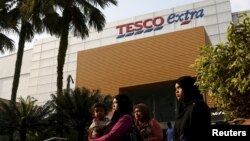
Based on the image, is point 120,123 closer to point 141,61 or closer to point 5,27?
point 5,27

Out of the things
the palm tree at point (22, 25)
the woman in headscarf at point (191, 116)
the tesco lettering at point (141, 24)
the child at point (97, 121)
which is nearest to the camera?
the woman in headscarf at point (191, 116)

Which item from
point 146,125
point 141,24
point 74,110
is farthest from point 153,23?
point 146,125

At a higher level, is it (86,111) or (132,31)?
(132,31)

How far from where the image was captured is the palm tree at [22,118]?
17.4 meters

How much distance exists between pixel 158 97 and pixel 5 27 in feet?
53.1

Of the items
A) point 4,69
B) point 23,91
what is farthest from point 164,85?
point 4,69

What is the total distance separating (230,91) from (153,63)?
2075cm

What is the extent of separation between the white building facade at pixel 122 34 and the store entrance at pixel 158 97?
10.5 meters

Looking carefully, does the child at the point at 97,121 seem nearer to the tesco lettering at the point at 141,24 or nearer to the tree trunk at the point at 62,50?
the tree trunk at the point at 62,50

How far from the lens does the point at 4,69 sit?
5859 centimetres

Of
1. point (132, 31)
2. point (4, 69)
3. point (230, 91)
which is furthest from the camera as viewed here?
point (4, 69)

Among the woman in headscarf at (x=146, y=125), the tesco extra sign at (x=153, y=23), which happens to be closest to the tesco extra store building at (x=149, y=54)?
the tesco extra sign at (x=153, y=23)

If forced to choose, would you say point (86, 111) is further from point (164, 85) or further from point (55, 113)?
point (164, 85)

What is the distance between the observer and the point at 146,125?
192 inches
